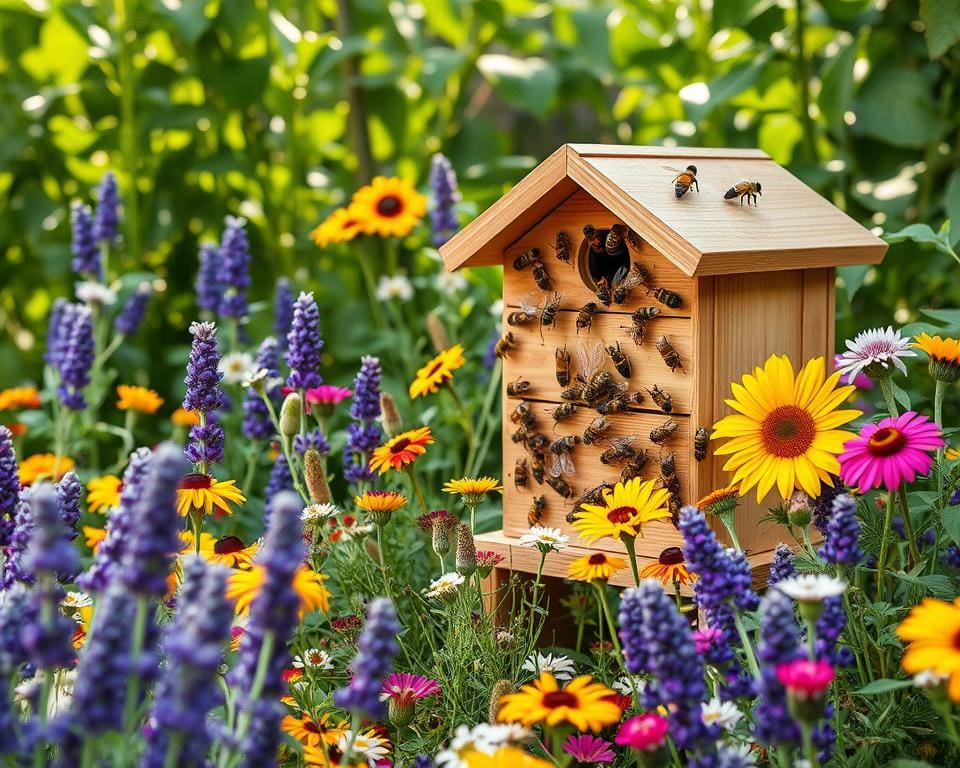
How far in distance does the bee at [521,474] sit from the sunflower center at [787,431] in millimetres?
553

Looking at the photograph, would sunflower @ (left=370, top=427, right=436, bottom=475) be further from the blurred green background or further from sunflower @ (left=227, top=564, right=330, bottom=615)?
the blurred green background

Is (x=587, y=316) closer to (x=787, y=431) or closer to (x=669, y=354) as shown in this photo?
(x=669, y=354)

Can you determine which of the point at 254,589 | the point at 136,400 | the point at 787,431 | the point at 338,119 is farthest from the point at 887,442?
the point at 338,119

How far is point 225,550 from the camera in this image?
2115 millimetres

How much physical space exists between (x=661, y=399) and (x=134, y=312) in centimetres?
189

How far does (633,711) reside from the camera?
187 centimetres

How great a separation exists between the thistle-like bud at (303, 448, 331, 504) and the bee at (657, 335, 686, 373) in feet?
2.09

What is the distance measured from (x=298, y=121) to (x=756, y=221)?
231 centimetres

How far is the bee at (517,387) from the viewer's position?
239 cm

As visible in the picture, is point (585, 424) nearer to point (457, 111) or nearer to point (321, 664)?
point (321, 664)

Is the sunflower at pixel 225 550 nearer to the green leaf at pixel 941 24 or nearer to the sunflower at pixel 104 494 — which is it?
the sunflower at pixel 104 494

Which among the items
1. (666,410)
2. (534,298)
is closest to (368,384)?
(534,298)

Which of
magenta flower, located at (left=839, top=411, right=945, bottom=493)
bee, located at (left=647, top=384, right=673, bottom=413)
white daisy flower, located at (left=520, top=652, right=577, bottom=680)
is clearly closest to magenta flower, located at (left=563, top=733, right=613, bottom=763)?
white daisy flower, located at (left=520, top=652, right=577, bottom=680)

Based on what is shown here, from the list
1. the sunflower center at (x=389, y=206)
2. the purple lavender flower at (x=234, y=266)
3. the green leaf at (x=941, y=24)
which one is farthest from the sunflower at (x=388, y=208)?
the green leaf at (x=941, y=24)
